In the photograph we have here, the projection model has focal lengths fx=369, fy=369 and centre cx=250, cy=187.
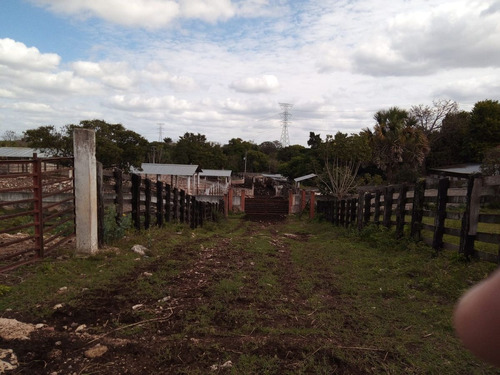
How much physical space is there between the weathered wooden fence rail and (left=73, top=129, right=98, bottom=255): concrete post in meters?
0.60

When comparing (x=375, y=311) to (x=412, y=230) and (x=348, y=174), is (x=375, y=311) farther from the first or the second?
(x=348, y=174)

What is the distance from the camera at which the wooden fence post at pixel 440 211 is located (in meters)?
6.57

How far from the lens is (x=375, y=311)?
429 centimetres

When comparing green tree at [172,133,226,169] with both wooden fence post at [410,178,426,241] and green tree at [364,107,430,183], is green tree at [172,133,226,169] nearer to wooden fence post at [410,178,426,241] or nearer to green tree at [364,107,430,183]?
green tree at [364,107,430,183]

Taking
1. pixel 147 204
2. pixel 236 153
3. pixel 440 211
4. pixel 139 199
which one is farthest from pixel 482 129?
pixel 236 153

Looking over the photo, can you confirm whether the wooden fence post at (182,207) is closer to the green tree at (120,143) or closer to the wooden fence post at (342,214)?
the wooden fence post at (342,214)

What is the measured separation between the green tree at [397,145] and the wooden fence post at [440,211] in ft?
83.5

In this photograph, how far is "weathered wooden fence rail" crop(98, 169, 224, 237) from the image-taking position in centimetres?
791

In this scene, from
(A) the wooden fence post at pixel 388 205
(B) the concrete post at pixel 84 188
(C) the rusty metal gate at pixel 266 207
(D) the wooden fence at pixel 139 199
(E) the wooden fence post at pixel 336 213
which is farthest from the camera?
(C) the rusty metal gate at pixel 266 207

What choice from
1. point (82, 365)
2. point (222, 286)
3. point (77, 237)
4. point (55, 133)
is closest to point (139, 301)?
point (222, 286)

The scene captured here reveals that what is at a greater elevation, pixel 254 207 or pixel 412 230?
pixel 412 230

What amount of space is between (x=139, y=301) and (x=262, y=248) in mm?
4391

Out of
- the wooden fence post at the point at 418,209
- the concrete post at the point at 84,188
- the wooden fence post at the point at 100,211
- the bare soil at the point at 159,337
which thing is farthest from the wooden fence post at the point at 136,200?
the wooden fence post at the point at 418,209

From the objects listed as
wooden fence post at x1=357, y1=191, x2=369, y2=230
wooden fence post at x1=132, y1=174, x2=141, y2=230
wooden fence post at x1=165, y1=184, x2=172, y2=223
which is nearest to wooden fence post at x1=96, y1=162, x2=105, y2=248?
wooden fence post at x1=132, y1=174, x2=141, y2=230
